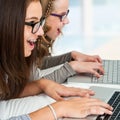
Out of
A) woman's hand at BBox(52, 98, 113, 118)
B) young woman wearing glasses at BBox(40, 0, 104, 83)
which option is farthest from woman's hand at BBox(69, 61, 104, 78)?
woman's hand at BBox(52, 98, 113, 118)

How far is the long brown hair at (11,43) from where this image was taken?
104cm

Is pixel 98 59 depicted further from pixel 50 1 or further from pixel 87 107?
pixel 87 107

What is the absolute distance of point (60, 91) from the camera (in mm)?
1194

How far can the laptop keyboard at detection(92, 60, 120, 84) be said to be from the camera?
4.37 ft

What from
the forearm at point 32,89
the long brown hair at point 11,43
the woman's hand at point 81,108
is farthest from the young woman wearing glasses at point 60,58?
the woman's hand at point 81,108

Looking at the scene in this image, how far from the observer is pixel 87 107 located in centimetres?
100

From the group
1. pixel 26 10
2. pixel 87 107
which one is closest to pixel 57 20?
pixel 26 10

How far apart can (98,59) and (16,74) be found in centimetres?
48

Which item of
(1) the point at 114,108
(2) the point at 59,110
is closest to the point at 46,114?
(2) the point at 59,110

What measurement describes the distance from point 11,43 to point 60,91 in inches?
10.0

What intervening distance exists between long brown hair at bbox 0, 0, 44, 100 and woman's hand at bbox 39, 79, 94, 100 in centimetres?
9

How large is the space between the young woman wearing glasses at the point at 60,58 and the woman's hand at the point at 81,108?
35cm

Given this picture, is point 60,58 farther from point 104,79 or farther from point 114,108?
point 114,108

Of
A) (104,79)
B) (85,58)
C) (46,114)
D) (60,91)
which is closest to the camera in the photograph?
(46,114)
